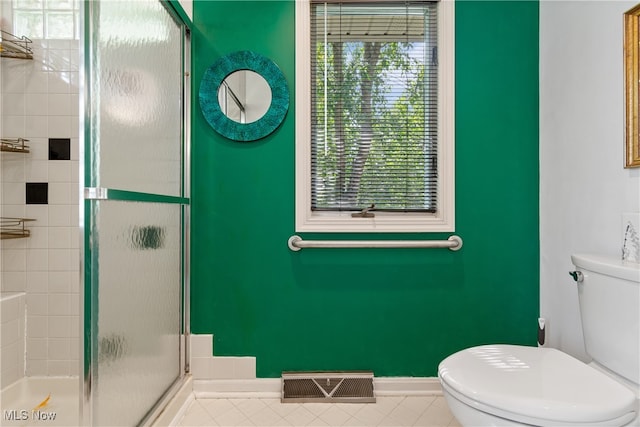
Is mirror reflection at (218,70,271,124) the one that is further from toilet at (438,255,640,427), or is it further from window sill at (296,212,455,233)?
toilet at (438,255,640,427)

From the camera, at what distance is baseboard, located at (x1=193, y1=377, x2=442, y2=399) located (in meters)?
1.83

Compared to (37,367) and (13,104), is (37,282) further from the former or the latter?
(13,104)

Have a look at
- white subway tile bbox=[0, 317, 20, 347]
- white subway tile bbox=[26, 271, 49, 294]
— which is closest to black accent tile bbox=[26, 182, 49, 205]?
white subway tile bbox=[26, 271, 49, 294]

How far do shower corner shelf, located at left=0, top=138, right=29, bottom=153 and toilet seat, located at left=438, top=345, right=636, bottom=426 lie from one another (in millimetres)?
1941

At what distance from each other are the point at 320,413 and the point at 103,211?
1215mm

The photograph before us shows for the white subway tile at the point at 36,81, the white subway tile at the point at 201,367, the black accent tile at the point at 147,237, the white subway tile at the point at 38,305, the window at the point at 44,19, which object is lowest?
the white subway tile at the point at 201,367

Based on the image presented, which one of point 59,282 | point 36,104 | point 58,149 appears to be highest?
point 36,104

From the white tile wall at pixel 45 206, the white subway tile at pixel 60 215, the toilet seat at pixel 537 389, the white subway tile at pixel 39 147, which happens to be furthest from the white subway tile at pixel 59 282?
the toilet seat at pixel 537 389

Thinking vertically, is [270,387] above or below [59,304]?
below

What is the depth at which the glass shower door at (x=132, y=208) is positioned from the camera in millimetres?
1056

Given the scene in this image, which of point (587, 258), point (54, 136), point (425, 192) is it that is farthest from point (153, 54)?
point (587, 258)

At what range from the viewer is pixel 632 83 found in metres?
1.31

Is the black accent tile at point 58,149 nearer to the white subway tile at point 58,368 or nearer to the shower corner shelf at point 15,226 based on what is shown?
the shower corner shelf at point 15,226

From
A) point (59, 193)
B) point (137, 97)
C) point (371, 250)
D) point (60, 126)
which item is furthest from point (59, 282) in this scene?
point (371, 250)
